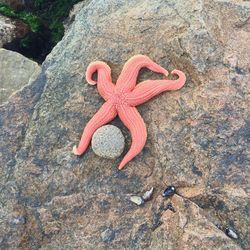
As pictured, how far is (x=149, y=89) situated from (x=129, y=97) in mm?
210

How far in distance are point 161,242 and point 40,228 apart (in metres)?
1.22

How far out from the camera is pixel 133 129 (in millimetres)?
5262

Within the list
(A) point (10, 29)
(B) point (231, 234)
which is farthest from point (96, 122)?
(A) point (10, 29)

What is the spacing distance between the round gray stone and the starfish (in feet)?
0.32

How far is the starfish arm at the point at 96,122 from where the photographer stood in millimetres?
5328

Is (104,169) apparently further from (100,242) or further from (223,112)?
(223,112)

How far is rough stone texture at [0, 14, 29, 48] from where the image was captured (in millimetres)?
7360

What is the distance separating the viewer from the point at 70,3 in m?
8.04

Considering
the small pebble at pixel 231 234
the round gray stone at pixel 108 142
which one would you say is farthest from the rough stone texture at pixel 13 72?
the small pebble at pixel 231 234

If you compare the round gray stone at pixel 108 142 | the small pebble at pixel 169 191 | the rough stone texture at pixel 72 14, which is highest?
the round gray stone at pixel 108 142

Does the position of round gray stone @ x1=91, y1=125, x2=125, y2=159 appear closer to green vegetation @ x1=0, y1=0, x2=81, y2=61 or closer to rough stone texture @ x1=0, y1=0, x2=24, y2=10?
green vegetation @ x1=0, y1=0, x2=81, y2=61

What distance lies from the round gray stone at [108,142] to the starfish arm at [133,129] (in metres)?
0.10

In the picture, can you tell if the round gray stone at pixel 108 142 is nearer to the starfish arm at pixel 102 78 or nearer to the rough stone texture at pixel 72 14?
the starfish arm at pixel 102 78

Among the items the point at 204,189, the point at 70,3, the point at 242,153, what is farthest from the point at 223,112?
the point at 70,3
